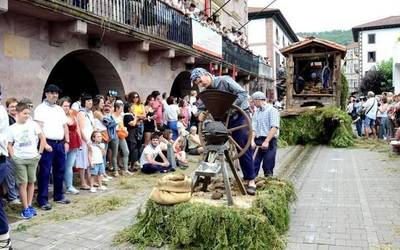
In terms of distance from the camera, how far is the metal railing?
11305 mm

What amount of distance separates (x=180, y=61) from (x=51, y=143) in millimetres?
10231

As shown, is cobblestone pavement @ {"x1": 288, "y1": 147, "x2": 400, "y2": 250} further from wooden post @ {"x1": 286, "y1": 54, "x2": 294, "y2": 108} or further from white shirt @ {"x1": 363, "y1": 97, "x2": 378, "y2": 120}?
wooden post @ {"x1": 286, "y1": 54, "x2": 294, "y2": 108}

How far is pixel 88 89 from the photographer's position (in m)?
13.9

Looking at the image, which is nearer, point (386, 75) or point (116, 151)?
point (116, 151)

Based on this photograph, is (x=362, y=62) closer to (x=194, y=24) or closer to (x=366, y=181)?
(x=194, y=24)

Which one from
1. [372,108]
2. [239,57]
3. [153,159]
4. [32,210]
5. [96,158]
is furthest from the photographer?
[239,57]

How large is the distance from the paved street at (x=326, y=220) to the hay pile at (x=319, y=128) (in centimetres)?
531

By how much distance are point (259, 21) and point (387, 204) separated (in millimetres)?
40692

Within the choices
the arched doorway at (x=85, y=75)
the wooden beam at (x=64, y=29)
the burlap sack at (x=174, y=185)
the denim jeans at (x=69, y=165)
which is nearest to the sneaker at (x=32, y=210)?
the denim jeans at (x=69, y=165)

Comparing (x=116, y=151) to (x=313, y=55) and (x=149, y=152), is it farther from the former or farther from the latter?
(x=313, y=55)

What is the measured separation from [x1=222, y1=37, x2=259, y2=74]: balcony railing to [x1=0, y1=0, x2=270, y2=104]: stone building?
1.23 ft

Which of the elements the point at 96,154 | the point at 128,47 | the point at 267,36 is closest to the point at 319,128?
the point at 128,47

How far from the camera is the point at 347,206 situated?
22.6ft

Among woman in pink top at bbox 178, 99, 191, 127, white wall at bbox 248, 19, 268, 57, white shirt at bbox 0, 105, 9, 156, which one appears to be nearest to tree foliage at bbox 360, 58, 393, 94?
white wall at bbox 248, 19, 268, 57
